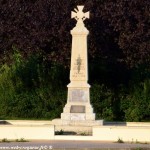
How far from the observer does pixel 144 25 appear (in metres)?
26.8

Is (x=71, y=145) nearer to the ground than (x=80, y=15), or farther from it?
nearer to the ground

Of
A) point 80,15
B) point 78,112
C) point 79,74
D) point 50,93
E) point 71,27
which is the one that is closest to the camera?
point 78,112

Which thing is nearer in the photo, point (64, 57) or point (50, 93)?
point (64, 57)

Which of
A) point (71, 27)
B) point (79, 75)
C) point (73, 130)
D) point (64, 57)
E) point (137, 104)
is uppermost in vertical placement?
point (71, 27)

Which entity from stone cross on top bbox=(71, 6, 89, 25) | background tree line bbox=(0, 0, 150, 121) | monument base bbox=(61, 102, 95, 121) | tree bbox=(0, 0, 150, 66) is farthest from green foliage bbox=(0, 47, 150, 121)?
monument base bbox=(61, 102, 95, 121)

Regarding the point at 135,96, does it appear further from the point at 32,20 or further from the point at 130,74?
the point at 32,20

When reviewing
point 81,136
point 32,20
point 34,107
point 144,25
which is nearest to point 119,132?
point 81,136

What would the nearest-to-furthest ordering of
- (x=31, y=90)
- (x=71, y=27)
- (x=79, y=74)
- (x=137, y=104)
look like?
(x=79, y=74), (x=71, y=27), (x=137, y=104), (x=31, y=90)

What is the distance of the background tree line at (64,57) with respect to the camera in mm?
27312

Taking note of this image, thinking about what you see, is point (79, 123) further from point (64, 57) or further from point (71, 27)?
point (71, 27)

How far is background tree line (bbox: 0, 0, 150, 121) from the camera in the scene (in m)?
27.3

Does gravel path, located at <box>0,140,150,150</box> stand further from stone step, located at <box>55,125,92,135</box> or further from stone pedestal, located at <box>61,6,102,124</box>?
stone pedestal, located at <box>61,6,102,124</box>

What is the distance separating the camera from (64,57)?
28172 millimetres

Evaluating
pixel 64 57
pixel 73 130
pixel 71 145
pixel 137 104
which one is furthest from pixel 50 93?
pixel 71 145
